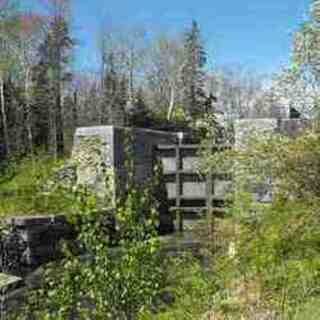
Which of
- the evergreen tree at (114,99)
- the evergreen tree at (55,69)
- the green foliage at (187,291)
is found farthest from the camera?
the evergreen tree at (114,99)

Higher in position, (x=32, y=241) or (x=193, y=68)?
(x=193, y=68)

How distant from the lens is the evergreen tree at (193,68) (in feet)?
119

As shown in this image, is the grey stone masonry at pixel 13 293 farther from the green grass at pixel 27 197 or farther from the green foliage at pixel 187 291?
the green foliage at pixel 187 291

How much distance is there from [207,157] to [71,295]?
5043 mm

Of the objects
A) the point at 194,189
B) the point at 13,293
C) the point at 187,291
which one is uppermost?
the point at 187,291

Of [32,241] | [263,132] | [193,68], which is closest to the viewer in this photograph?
[263,132]

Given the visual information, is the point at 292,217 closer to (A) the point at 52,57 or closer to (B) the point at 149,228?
(B) the point at 149,228

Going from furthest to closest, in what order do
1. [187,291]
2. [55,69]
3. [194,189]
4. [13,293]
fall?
[55,69]
[194,189]
[13,293]
[187,291]

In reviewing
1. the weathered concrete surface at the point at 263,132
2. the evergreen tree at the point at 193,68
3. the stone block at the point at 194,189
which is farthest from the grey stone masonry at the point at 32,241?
the evergreen tree at the point at 193,68

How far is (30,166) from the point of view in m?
23.7

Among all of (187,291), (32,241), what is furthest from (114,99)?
(187,291)

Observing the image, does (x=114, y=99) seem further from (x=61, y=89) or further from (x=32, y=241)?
(x=32, y=241)

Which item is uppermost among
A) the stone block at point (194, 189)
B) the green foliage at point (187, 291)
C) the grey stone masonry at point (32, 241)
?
the green foliage at point (187, 291)

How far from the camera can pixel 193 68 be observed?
37469 mm
